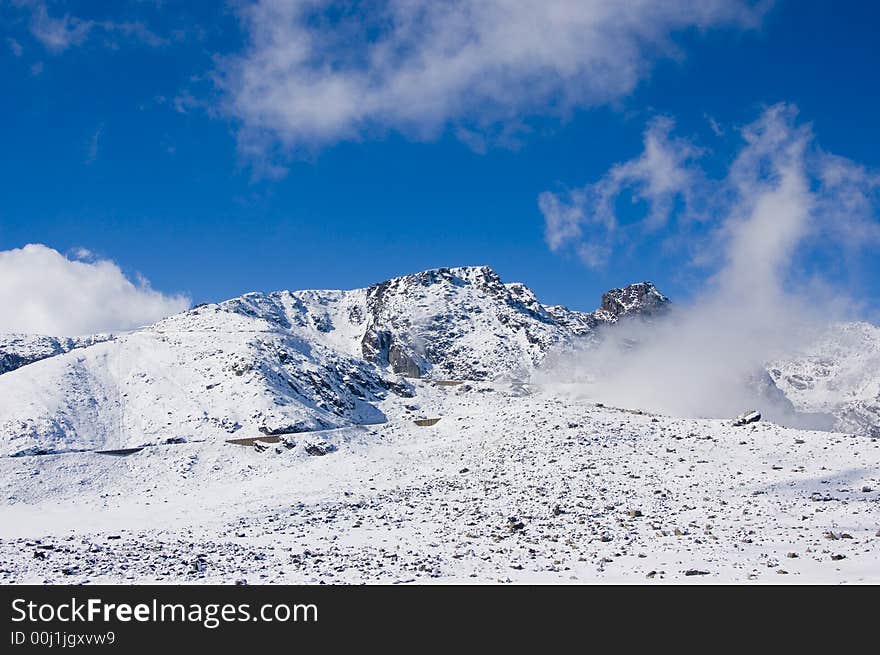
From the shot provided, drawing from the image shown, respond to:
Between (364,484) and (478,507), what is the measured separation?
12.7 m

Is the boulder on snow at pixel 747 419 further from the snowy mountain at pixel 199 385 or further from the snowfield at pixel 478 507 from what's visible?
the snowy mountain at pixel 199 385

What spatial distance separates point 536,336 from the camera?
173500 mm

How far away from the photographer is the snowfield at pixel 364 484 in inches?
883

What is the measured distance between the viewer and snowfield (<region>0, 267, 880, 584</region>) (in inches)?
883

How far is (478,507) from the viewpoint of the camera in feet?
115

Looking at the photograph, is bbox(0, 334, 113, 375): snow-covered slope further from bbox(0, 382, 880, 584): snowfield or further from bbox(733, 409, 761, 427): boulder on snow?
bbox(733, 409, 761, 427): boulder on snow

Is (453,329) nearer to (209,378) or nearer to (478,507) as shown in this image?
(209,378)

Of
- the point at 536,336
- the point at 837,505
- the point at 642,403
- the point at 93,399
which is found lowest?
the point at 837,505

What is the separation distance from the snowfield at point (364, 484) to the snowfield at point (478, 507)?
18cm
